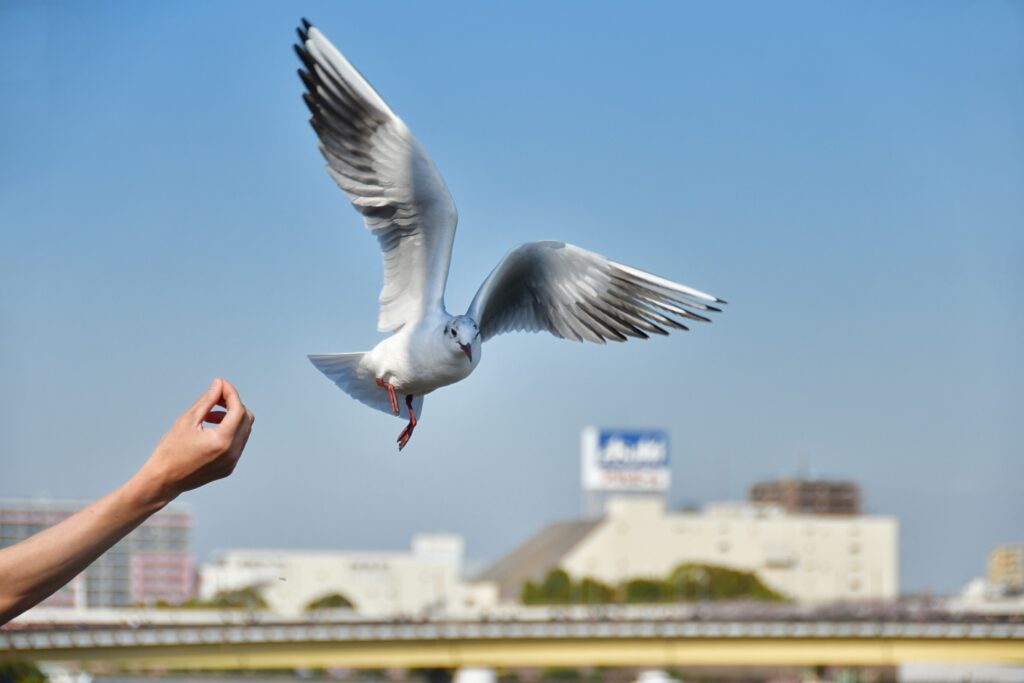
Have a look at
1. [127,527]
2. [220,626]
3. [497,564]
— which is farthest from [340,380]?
[497,564]

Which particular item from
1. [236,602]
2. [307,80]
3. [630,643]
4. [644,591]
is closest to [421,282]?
[307,80]

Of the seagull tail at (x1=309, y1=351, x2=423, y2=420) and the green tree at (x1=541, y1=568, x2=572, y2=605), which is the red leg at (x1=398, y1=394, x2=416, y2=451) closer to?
the seagull tail at (x1=309, y1=351, x2=423, y2=420)

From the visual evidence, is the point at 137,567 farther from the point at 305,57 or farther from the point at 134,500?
the point at 134,500

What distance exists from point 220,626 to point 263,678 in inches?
1196

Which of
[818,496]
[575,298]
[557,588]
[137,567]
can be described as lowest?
[557,588]

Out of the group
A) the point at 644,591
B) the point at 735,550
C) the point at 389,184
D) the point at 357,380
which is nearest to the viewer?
the point at 357,380

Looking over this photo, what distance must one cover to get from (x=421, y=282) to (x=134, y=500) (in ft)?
11.8

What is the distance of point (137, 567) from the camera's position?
86750 millimetres

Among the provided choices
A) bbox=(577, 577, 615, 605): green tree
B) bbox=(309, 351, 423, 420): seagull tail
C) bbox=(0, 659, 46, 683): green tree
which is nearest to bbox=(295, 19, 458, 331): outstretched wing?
bbox=(309, 351, 423, 420): seagull tail

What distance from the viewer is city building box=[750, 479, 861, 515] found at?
166m

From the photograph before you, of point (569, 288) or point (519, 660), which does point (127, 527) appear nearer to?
point (569, 288)

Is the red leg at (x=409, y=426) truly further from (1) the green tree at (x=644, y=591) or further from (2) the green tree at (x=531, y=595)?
(1) the green tree at (x=644, y=591)

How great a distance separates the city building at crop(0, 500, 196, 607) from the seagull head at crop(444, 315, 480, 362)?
9.08 metres

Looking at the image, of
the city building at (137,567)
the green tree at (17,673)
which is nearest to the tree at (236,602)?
the city building at (137,567)
